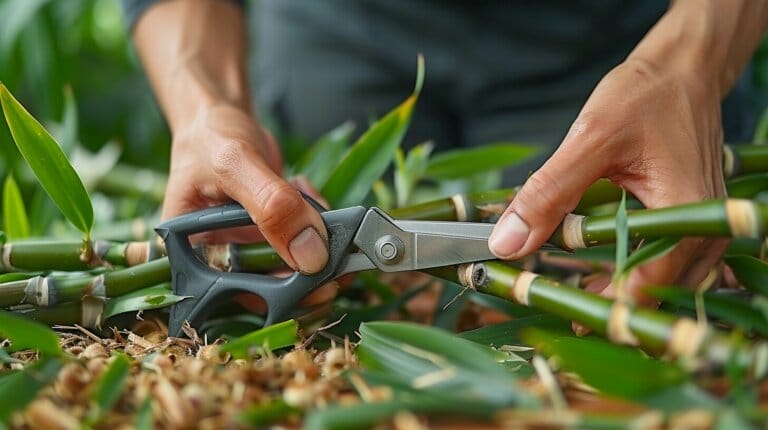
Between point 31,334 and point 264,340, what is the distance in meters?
0.12

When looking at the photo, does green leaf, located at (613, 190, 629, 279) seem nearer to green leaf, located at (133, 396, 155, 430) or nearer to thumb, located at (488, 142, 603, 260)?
thumb, located at (488, 142, 603, 260)

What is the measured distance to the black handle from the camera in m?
0.52

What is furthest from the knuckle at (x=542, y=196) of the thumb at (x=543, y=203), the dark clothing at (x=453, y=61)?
the dark clothing at (x=453, y=61)

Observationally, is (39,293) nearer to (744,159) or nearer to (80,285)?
(80,285)

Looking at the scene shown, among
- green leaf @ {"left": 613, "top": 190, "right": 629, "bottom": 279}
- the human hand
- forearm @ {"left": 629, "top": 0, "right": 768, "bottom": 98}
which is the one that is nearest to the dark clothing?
forearm @ {"left": 629, "top": 0, "right": 768, "bottom": 98}

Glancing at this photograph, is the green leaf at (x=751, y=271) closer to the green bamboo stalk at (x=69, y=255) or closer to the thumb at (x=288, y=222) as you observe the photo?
the thumb at (x=288, y=222)

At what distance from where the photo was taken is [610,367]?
37 cm

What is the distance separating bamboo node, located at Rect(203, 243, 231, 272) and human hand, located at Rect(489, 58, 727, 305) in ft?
0.59

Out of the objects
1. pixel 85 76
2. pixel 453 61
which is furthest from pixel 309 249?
pixel 85 76

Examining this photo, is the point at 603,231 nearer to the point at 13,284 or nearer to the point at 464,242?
the point at 464,242

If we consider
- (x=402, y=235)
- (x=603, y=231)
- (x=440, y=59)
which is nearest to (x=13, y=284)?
(x=402, y=235)

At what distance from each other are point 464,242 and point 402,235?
0.12 ft

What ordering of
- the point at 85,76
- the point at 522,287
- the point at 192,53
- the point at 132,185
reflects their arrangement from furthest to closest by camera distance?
the point at 85,76, the point at 132,185, the point at 192,53, the point at 522,287

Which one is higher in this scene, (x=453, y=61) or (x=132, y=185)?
(x=453, y=61)
